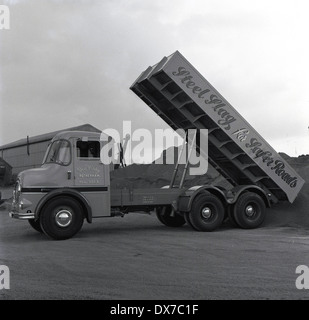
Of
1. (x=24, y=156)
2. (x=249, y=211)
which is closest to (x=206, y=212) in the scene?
(x=249, y=211)

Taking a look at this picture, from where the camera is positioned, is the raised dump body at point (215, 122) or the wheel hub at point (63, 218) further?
the raised dump body at point (215, 122)

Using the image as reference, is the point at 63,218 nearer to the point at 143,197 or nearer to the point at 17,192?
the point at 17,192

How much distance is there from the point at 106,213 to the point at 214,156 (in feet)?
12.4

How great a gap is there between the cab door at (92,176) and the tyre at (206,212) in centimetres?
232

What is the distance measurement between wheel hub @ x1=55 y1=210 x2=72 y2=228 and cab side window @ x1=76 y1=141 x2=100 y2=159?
55.0 inches

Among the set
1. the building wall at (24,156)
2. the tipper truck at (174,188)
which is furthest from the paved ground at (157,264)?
the building wall at (24,156)

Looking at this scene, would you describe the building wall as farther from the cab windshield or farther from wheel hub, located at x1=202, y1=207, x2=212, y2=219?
wheel hub, located at x1=202, y1=207, x2=212, y2=219

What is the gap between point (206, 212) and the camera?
11680mm

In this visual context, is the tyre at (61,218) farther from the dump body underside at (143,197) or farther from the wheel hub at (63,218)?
the dump body underside at (143,197)

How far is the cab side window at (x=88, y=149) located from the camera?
1062cm

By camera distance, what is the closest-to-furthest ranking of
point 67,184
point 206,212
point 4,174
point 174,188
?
1. point 67,184
2. point 206,212
3. point 174,188
4. point 4,174

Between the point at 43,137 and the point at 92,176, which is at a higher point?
the point at 43,137

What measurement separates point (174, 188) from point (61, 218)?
11.2 ft

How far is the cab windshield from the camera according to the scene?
1049cm
